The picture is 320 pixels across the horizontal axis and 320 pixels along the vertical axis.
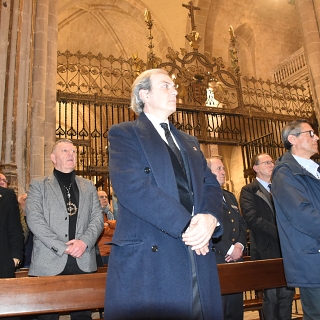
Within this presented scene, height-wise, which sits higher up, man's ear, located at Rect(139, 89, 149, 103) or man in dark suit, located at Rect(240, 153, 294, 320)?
man's ear, located at Rect(139, 89, 149, 103)

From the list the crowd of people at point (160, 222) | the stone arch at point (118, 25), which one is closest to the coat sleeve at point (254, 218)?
the crowd of people at point (160, 222)

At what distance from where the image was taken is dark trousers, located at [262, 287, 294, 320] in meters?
3.20

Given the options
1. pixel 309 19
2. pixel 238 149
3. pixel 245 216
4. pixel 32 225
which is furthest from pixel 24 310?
pixel 238 149

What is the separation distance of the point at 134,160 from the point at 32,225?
155 centimetres

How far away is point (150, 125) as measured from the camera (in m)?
1.80

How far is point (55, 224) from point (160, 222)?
1667mm

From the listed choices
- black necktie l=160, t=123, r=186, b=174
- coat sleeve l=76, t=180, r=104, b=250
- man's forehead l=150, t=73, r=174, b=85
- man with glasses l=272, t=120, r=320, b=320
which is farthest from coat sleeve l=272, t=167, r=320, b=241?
coat sleeve l=76, t=180, r=104, b=250

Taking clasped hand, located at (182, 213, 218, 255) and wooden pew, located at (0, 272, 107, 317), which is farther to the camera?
wooden pew, located at (0, 272, 107, 317)

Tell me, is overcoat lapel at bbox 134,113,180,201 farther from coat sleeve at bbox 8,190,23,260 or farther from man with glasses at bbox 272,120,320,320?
coat sleeve at bbox 8,190,23,260

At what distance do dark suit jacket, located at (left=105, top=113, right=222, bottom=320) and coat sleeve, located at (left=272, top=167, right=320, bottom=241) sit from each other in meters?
0.75

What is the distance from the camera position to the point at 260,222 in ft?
11.5

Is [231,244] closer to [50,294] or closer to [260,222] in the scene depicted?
[260,222]

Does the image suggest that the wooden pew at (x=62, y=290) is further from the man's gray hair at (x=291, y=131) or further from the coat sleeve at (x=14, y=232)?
the man's gray hair at (x=291, y=131)

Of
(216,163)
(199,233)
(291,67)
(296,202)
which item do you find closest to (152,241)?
(199,233)
